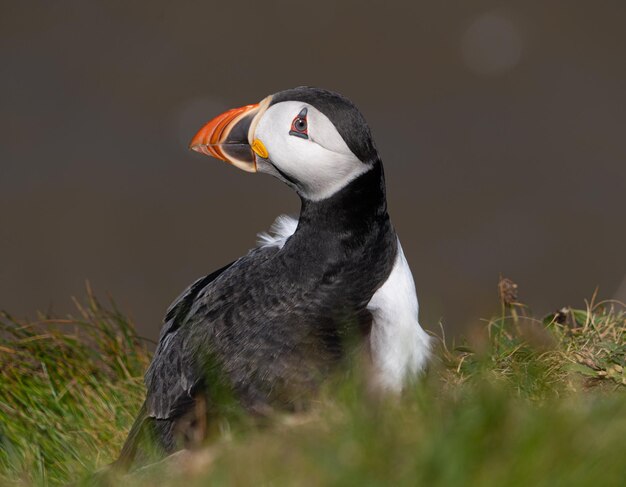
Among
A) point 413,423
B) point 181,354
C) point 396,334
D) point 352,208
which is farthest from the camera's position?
point 181,354

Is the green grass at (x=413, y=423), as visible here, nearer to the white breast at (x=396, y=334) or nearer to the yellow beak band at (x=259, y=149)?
the white breast at (x=396, y=334)

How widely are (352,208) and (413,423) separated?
1.25 metres

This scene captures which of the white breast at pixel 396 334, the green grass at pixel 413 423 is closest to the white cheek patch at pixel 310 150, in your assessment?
the white breast at pixel 396 334

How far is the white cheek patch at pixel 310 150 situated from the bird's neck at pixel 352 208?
0.14 ft

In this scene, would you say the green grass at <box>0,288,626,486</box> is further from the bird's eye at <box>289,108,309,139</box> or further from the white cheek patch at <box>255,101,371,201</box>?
the bird's eye at <box>289,108,309,139</box>

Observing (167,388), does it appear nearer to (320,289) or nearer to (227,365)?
(227,365)

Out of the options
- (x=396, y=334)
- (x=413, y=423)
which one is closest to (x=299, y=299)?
(x=396, y=334)

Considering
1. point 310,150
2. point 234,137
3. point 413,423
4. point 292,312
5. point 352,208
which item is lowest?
point 413,423

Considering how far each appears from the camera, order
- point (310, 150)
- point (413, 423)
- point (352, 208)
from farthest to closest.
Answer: point (352, 208)
point (310, 150)
point (413, 423)

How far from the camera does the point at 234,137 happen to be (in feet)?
13.2

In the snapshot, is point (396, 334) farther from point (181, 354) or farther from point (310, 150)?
point (181, 354)

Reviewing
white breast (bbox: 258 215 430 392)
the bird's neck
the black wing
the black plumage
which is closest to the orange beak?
the black plumage

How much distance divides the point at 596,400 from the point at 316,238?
1285 millimetres

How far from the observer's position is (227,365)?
3840 mm
